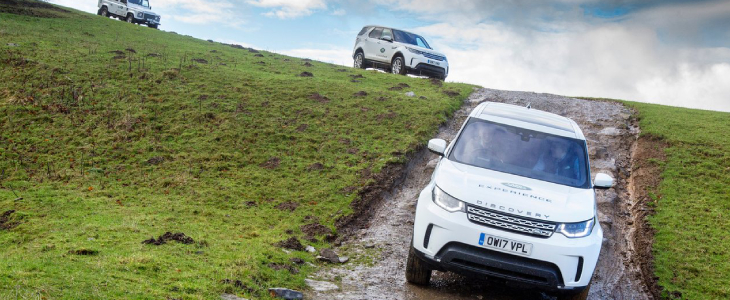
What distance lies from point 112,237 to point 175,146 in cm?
574

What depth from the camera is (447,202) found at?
6305 millimetres

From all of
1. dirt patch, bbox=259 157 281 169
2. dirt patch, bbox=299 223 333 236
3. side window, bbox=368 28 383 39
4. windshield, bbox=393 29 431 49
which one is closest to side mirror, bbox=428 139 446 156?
dirt patch, bbox=299 223 333 236

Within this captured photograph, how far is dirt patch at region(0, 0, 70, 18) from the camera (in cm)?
2762

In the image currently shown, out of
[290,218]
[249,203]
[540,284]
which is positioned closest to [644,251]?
[540,284]

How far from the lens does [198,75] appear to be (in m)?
18.4

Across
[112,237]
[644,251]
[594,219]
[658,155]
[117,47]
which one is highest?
[117,47]

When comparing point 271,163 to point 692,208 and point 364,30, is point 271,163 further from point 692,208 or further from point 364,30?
point 364,30

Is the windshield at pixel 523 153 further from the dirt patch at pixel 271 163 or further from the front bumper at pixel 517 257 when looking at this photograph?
the dirt patch at pixel 271 163

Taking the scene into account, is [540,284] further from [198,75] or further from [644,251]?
[198,75]

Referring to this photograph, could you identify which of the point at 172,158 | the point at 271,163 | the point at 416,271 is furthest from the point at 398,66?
the point at 416,271

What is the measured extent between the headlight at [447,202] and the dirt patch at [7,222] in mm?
7212

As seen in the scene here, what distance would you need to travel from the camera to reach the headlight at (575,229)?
6.05 m

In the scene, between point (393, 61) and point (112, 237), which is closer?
point (112, 237)

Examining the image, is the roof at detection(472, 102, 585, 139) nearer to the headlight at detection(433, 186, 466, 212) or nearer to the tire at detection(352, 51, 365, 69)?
the headlight at detection(433, 186, 466, 212)
